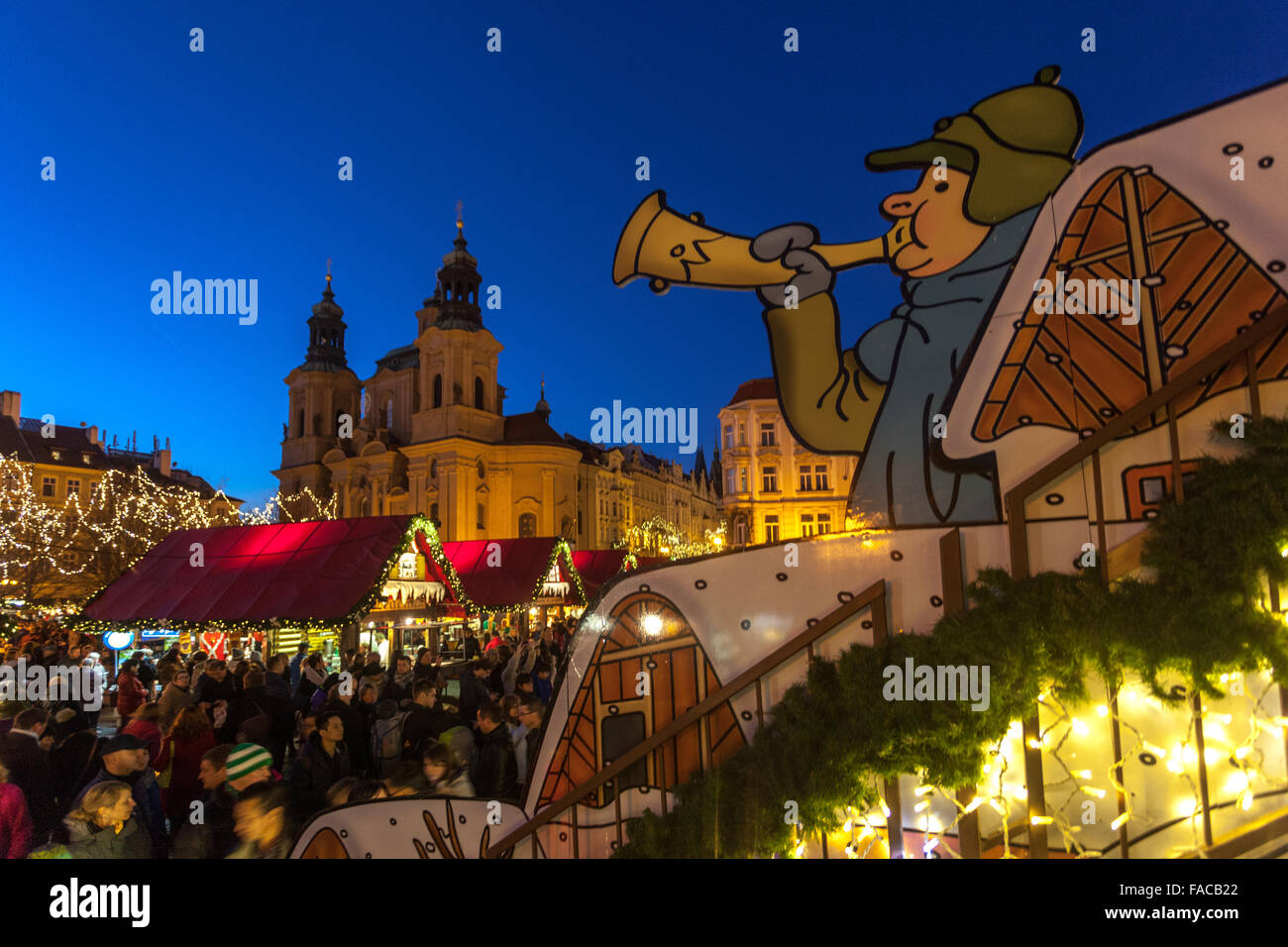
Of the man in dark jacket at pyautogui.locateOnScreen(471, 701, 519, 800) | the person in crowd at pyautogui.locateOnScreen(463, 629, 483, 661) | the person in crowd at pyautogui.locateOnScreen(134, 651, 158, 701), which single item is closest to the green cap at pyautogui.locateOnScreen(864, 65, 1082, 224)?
the man in dark jacket at pyautogui.locateOnScreen(471, 701, 519, 800)

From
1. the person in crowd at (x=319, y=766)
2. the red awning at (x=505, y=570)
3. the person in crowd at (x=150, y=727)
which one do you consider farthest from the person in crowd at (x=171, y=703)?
the red awning at (x=505, y=570)

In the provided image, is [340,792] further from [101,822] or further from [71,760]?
[71,760]

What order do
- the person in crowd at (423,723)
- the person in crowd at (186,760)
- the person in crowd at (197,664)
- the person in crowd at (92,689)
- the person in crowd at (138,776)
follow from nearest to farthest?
1. the person in crowd at (138,776)
2. the person in crowd at (186,760)
3. the person in crowd at (423,723)
4. the person in crowd at (92,689)
5. the person in crowd at (197,664)

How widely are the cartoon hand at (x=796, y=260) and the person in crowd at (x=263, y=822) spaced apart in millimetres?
3961

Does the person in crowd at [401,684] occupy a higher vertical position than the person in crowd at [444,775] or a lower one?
lower

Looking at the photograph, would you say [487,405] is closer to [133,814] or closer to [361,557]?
[361,557]

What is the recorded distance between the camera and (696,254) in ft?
14.5

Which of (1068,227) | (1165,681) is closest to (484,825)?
(1165,681)

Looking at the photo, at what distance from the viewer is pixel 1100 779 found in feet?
11.8

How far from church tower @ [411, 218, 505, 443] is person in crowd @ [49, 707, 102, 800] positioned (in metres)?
48.4

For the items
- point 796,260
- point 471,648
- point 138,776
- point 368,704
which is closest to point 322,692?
point 368,704

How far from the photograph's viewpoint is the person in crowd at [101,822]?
388 centimetres

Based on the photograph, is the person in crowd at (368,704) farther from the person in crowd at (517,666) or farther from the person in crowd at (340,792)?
the person in crowd at (340,792)

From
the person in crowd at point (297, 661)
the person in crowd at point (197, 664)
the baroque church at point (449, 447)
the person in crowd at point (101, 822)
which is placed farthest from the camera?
the baroque church at point (449, 447)
